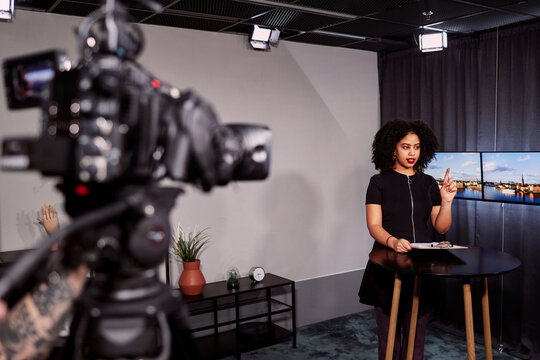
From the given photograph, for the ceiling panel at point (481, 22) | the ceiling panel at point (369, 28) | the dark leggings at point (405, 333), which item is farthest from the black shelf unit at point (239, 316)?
the ceiling panel at point (481, 22)

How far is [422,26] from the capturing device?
363 centimetres

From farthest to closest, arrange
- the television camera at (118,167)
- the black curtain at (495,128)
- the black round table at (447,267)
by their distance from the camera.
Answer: the black curtain at (495,128), the black round table at (447,267), the television camera at (118,167)

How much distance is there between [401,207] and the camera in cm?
275

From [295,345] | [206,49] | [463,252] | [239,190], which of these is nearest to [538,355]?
[463,252]

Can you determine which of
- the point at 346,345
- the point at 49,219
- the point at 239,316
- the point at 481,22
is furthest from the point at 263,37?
the point at 346,345

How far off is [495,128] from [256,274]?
2134 millimetres

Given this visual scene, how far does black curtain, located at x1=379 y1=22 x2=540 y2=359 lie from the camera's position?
344 cm

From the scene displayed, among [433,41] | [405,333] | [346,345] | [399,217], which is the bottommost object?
[346,345]

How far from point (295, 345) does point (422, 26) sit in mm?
2634

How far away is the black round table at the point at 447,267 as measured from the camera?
219 cm

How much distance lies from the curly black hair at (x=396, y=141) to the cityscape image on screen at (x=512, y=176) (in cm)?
77

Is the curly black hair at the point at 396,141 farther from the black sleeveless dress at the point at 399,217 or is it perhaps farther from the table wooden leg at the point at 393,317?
the table wooden leg at the point at 393,317

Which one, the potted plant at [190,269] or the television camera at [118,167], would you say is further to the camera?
the potted plant at [190,269]

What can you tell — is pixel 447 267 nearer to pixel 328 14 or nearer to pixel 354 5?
pixel 354 5
